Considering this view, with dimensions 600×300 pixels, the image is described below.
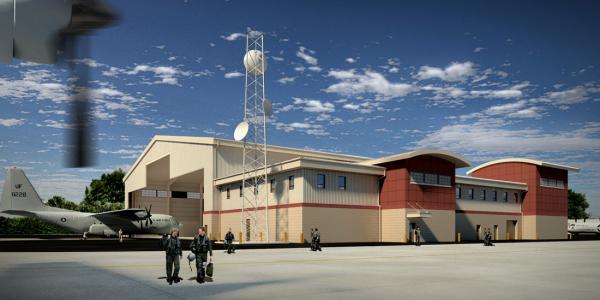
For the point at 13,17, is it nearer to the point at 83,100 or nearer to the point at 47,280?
the point at 83,100

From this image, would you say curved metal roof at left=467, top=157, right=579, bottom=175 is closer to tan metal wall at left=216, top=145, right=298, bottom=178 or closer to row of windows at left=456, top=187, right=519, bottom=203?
row of windows at left=456, top=187, right=519, bottom=203

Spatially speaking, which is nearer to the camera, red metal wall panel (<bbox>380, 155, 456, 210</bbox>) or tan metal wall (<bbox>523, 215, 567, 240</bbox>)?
red metal wall panel (<bbox>380, 155, 456, 210</bbox>)

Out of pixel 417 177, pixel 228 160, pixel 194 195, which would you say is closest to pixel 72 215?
pixel 228 160

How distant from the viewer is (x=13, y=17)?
3887mm

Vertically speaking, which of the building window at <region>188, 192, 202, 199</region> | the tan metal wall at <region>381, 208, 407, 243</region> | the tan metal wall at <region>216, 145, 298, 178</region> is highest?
the tan metal wall at <region>216, 145, 298, 178</region>

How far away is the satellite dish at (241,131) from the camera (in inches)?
1836

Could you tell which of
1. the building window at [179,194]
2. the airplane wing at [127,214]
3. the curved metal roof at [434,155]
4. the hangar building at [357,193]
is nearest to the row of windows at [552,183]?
the hangar building at [357,193]

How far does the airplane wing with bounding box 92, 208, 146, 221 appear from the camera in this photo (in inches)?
1914

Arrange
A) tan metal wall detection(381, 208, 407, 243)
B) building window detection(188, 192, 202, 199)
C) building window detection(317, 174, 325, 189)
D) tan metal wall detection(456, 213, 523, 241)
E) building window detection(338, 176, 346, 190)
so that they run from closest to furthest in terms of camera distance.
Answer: building window detection(317, 174, 325, 189), building window detection(338, 176, 346, 190), tan metal wall detection(381, 208, 407, 243), tan metal wall detection(456, 213, 523, 241), building window detection(188, 192, 202, 199)

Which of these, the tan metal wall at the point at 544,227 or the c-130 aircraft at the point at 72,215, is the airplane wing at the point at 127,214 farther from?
the tan metal wall at the point at 544,227

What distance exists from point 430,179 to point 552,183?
24416 mm

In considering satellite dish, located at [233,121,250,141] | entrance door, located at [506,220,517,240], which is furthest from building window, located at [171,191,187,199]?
entrance door, located at [506,220,517,240]

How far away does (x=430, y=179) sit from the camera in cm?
4769

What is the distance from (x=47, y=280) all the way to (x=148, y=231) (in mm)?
39774
